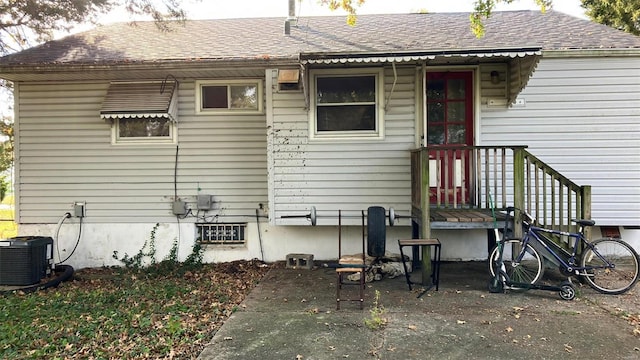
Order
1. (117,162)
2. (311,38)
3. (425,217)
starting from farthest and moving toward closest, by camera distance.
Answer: (311,38)
(117,162)
(425,217)

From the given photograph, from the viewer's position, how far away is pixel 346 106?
605 cm

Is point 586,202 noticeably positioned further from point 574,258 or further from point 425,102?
point 425,102

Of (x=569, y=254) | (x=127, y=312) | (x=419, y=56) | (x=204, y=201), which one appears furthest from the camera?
(x=204, y=201)

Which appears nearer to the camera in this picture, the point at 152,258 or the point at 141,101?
the point at 141,101

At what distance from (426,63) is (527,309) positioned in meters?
3.62

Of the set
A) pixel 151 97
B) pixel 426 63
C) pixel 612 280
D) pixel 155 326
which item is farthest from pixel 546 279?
pixel 151 97

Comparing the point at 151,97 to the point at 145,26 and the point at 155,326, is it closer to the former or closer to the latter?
the point at 145,26

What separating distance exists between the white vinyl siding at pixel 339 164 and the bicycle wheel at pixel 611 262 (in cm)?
243

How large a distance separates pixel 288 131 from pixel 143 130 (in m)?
2.63

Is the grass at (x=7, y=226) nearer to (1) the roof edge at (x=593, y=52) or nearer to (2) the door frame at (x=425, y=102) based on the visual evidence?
(2) the door frame at (x=425, y=102)

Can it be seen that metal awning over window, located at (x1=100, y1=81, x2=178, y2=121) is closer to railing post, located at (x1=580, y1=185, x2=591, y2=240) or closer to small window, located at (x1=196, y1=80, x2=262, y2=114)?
small window, located at (x1=196, y1=80, x2=262, y2=114)

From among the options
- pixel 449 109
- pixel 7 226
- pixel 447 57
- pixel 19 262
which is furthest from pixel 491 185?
pixel 7 226

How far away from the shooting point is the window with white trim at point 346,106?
6020 millimetres

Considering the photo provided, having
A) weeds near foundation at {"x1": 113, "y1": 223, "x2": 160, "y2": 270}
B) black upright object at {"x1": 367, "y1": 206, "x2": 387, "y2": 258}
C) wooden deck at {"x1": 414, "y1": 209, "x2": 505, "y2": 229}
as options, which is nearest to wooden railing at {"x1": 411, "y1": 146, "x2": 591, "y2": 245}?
wooden deck at {"x1": 414, "y1": 209, "x2": 505, "y2": 229}
